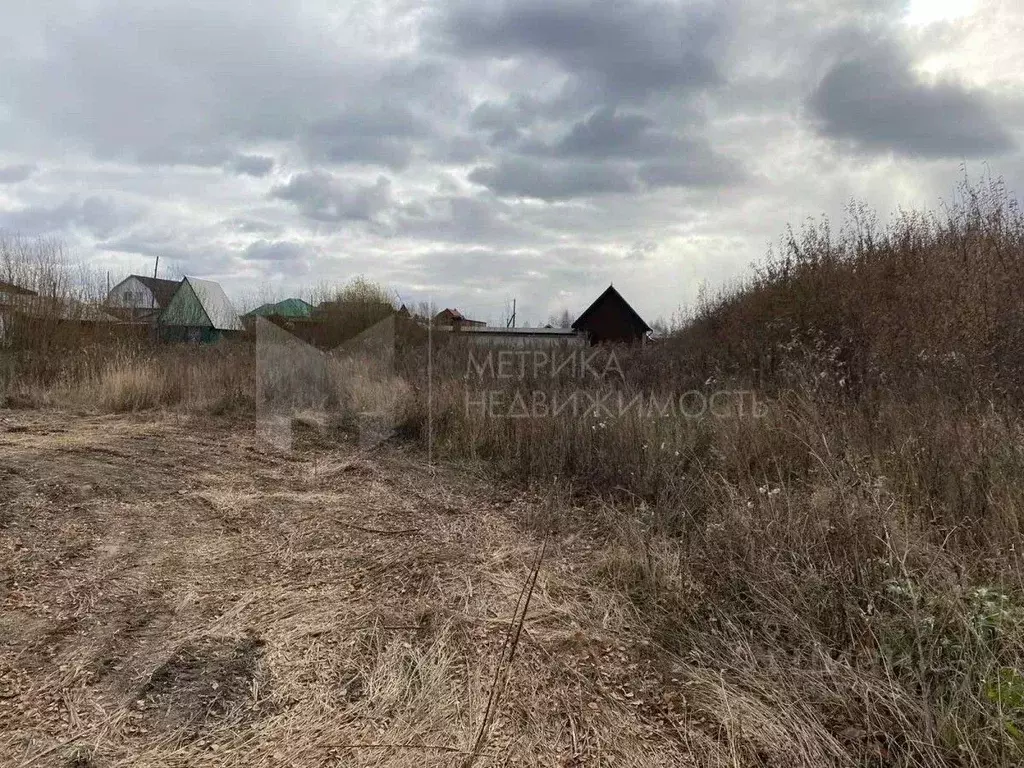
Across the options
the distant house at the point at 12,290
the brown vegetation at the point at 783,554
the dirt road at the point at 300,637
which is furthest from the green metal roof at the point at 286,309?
the dirt road at the point at 300,637

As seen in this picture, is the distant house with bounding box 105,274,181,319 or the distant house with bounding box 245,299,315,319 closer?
the distant house with bounding box 105,274,181,319

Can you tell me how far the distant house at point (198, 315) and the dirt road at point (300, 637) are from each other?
10164 mm

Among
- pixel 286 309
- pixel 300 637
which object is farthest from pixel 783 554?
pixel 286 309

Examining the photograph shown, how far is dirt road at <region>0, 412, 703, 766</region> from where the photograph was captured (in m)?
2.00

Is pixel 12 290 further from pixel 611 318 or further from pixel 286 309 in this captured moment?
pixel 611 318

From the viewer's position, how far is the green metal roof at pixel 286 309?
54.5 ft

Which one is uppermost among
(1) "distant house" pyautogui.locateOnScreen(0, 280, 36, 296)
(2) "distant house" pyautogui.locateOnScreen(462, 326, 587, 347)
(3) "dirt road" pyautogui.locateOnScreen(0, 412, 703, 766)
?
(1) "distant house" pyautogui.locateOnScreen(0, 280, 36, 296)

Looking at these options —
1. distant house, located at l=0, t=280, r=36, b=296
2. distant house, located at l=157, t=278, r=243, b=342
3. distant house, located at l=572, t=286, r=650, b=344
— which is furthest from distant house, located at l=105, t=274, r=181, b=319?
distant house, located at l=572, t=286, r=650, b=344

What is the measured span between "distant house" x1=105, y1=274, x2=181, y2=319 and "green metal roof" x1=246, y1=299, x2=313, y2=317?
2.07 metres

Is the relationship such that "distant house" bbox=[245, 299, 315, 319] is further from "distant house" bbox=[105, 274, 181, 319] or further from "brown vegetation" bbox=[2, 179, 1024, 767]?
"brown vegetation" bbox=[2, 179, 1024, 767]

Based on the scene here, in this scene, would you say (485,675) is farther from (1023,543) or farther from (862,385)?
(862,385)

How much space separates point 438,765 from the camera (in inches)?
74.4

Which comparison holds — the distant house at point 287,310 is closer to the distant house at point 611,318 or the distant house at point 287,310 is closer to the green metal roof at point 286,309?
the green metal roof at point 286,309

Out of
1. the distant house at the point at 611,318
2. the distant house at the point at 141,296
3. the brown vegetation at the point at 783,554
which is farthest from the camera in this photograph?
the distant house at the point at 611,318
